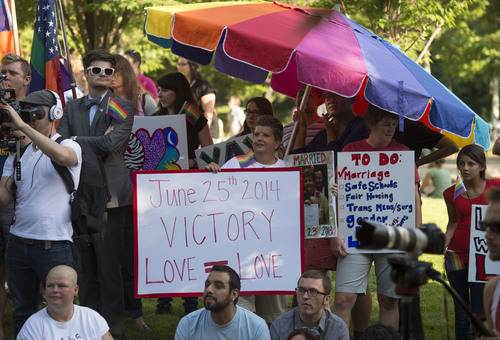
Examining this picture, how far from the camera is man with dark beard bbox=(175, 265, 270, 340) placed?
17.8ft

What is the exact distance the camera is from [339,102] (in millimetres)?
6656

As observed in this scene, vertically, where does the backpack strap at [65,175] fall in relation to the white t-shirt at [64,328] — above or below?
above

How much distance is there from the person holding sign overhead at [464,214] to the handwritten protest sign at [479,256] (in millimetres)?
184

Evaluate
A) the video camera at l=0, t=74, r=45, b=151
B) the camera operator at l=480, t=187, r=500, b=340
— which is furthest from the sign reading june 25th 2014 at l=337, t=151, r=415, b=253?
the camera operator at l=480, t=187, r=500, b=340

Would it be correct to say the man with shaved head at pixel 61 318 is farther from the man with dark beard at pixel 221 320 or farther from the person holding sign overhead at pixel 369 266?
the person holding sign overhead at pixel 369 266

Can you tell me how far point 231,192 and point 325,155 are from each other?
75 cm

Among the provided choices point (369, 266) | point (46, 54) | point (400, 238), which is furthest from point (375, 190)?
point (46, 54)

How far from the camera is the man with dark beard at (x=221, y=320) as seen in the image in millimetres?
5438

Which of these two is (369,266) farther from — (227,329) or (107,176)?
(107,176)

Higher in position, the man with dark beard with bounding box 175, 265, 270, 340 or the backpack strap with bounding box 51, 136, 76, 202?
the backpack strap with bounding box 51, 136, 76, 202

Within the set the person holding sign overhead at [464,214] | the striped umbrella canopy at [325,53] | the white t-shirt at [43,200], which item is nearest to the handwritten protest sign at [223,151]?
the striped umbrella canopy at [325,53]

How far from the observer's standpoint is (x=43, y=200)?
550 cm

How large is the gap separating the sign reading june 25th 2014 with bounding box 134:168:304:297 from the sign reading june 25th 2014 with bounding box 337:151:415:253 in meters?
0.36

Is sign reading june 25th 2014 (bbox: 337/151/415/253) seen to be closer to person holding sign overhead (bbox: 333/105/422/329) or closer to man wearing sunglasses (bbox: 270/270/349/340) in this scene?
person holding sign overhead (bbox: 333/105/422/329)
